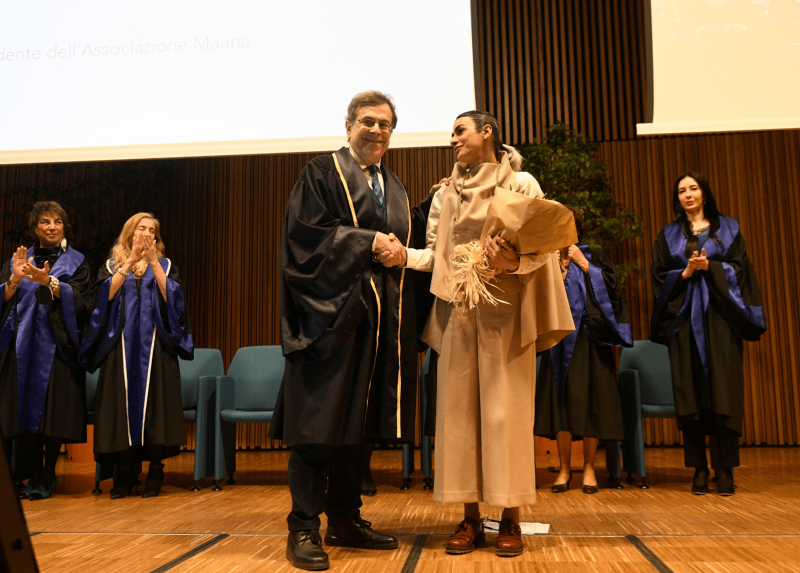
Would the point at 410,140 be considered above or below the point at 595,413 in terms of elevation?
above

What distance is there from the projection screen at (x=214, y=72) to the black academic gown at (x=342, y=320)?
182 cm

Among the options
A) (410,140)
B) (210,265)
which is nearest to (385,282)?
(410,140)

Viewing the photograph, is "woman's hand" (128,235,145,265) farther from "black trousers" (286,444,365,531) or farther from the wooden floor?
"black trousers" (286,444,365,531)

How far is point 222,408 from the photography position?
4.07 metres

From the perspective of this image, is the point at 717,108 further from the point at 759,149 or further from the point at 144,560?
the point at 144,560

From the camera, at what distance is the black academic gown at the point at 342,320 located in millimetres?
2191

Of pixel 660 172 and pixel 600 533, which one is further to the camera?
pixel 660 172

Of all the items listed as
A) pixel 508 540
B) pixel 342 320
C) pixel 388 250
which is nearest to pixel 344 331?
pixel 342 320

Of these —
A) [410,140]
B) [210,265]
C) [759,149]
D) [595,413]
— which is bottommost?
[595,413]

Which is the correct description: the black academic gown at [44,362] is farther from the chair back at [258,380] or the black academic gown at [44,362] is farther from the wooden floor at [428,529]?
the chair back at [258,380]

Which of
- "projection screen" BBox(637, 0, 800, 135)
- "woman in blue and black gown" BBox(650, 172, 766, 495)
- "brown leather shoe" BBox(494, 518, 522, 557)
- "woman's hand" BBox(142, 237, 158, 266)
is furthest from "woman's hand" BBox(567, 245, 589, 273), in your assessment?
"woman's hand" BBox(142, 237, 158, 266)

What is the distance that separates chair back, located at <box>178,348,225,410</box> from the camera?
444 centimetres

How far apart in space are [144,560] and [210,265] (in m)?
4.25

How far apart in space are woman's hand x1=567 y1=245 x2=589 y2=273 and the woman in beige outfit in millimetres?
1540
